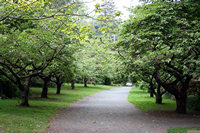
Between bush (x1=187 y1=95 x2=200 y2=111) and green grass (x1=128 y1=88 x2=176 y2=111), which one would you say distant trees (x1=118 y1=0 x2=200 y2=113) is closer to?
bush (x1=187 y1=95 x2=200 y2=111)

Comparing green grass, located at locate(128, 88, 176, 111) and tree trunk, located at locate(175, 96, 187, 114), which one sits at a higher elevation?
tree trunk, located at locate(175, 96, 187, 114)

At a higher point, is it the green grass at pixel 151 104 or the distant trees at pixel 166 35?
the distant trees at pixel 166 35

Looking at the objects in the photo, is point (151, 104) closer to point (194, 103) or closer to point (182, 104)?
point (194, 103)

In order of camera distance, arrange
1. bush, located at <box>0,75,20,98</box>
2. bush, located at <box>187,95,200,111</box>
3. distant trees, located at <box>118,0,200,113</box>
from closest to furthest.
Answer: distant trees, located at <box>118,0,200,113</box>
bush, located at <box>187,95,200,111</box>
bush, located at <box>0,75,20,98</box>

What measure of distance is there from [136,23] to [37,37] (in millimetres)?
5370

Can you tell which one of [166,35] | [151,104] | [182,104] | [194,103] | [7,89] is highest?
[166,35]


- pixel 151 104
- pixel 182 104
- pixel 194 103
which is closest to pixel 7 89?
pixel 151 104

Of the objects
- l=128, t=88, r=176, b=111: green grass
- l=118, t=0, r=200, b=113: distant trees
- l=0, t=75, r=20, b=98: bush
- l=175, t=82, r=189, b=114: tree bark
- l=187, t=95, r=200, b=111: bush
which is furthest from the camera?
l=0, t=75, r=20, b=98: bush

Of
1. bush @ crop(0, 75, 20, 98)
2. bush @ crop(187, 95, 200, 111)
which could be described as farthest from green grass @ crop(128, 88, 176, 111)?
bush @ crop(0, 75, 20, 98)

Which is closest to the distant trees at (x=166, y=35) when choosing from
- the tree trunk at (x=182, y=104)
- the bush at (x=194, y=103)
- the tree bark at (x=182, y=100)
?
the tree bark at (x=182, y=100)

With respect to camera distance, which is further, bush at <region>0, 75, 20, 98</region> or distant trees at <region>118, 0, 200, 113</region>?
bush at <region>0, 75, 20, 98</region>

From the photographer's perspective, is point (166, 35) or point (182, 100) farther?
point (182, 100)

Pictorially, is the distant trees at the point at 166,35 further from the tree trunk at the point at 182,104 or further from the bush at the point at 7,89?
the bush at the point at 7,89

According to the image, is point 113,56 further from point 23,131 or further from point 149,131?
point 23,131
